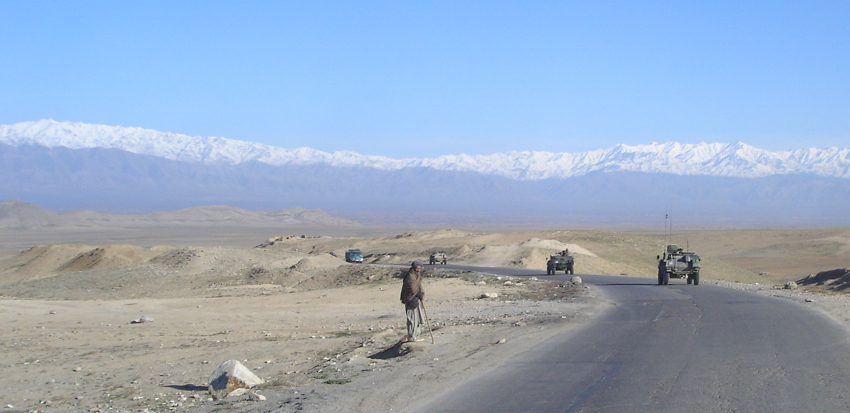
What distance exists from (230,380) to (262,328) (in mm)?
9235

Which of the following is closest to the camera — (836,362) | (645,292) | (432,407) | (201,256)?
(432,407)

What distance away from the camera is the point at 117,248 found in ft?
177

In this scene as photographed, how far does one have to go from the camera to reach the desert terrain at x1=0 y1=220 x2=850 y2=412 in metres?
11.4

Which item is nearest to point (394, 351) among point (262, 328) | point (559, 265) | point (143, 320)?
point (262, 328)

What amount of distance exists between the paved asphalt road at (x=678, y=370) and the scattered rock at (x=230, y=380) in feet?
A: 10.6

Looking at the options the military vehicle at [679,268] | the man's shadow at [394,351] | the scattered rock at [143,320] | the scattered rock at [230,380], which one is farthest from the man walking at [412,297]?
the military vehicle at [679,268]

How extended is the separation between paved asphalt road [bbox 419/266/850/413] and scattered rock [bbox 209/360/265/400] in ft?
10.6

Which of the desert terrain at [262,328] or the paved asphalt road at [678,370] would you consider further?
the desert terrain at [262,328]

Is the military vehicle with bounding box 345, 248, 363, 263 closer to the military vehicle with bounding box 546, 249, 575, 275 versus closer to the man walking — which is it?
the military vehicle with bounding box 546, 249, 575, 275

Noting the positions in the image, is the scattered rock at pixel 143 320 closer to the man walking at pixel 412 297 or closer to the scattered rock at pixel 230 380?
the man walking at pixel 412 297

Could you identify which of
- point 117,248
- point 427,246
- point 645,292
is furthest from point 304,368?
point 427,246

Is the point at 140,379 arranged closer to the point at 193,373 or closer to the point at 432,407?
the point at 193,373

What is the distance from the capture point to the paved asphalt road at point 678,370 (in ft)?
31.1

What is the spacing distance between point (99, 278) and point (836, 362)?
3825 centimetres
